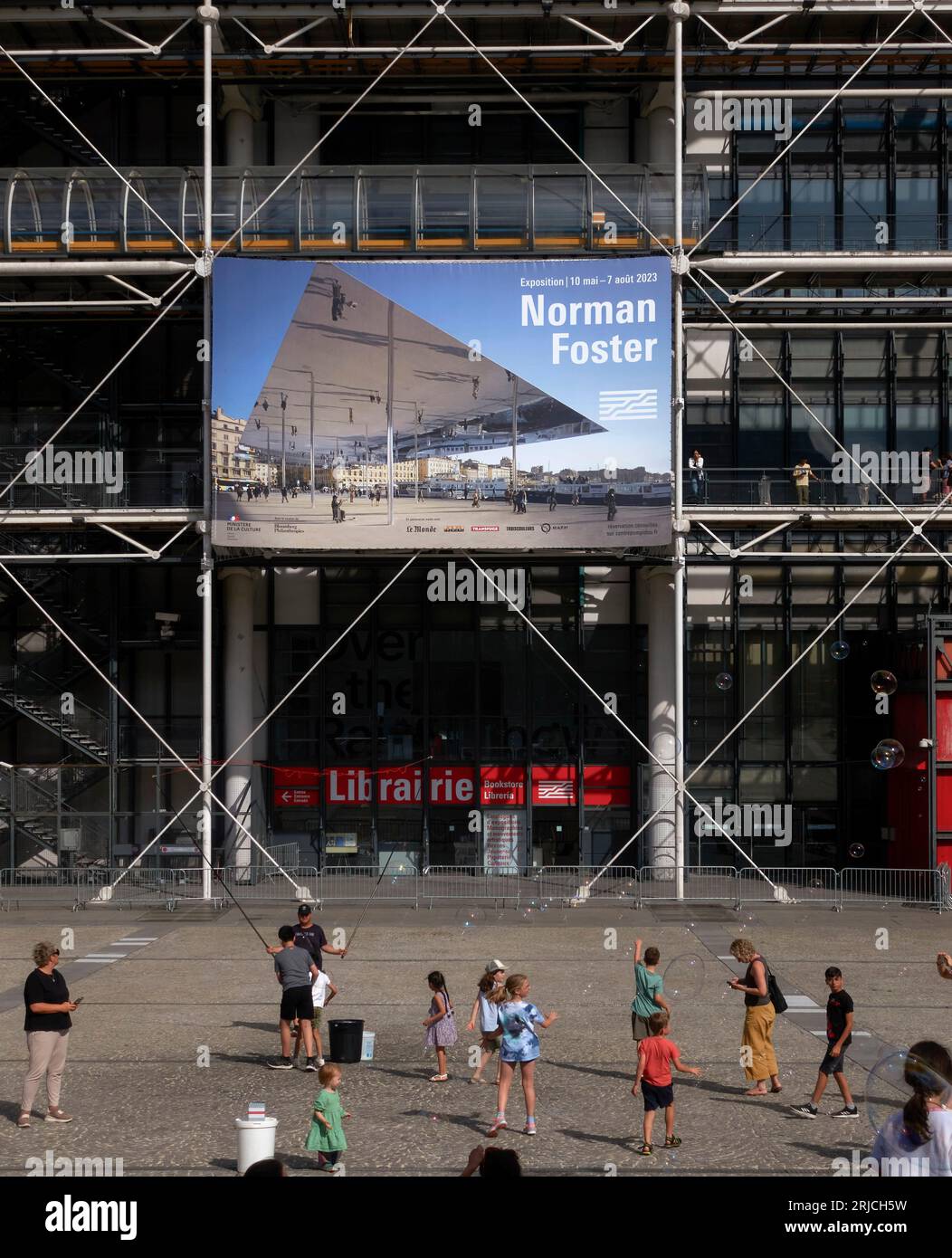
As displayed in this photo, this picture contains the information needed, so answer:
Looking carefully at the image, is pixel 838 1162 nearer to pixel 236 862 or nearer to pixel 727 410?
pixel 236 862

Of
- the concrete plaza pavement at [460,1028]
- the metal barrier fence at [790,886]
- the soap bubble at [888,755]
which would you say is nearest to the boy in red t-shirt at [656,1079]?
the concrete plaza pavement at [460,1028]

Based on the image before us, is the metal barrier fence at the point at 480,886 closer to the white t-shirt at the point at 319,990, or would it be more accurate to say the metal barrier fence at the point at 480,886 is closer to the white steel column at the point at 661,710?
the white steel column at the point at 661,710

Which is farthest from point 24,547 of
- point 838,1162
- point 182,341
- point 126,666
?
point 838,1162

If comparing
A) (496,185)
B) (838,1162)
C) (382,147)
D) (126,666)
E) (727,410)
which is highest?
(382,147)

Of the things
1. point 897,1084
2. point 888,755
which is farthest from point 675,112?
point 897,1084

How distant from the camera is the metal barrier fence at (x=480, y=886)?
28328 mm

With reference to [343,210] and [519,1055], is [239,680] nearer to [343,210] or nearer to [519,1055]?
[343,210]

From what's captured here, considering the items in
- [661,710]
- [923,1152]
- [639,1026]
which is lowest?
[639,1026]

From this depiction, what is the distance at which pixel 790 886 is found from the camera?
30.1 metres

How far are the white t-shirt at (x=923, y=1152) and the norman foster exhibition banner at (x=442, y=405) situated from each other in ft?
71.6

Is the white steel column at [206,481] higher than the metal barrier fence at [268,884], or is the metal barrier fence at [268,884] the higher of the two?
the white steel column at [206,481]

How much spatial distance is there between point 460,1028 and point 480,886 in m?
12.8
